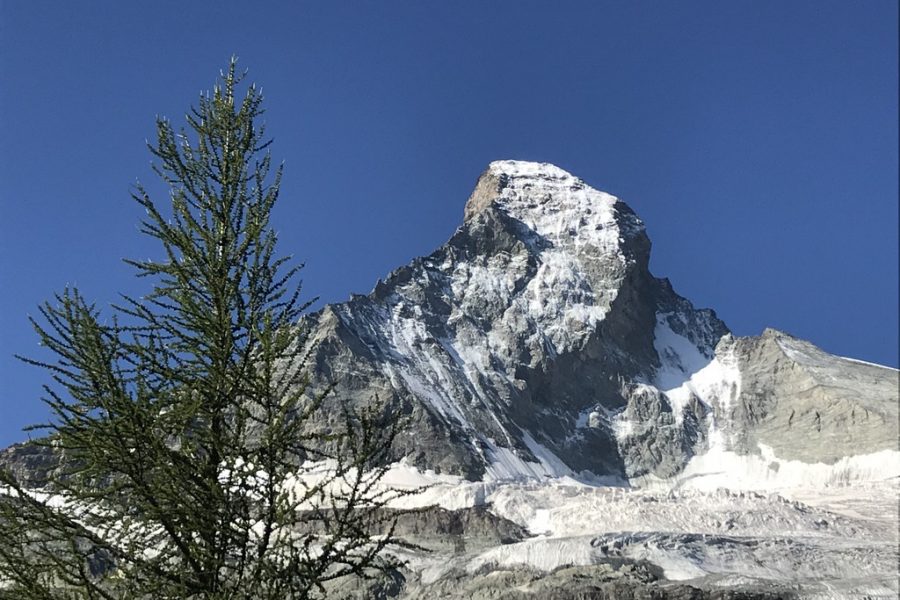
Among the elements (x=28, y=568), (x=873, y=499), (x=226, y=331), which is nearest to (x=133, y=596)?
(x=28, y=568)

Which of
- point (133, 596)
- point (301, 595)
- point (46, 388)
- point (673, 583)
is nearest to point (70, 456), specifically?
point (46, 388)

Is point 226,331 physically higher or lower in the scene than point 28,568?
higher

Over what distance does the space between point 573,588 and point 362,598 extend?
25657 mm

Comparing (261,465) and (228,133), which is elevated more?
(228,133)

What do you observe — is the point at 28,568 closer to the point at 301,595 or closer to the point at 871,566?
the point at 301,595

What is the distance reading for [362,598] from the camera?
399ft

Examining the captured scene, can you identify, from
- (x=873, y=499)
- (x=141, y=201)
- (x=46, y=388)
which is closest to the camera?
(x=46, y=388)

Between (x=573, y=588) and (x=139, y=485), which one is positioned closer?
(x=139, y=485)

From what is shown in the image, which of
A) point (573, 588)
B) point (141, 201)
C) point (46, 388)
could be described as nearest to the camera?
point (46, 388)

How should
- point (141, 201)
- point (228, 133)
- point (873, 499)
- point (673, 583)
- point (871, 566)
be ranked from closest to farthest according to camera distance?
point (141, 201)
point (228, 133)
point (673, 583)
point (871, 566)
point (873, 499)

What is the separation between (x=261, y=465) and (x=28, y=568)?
2.82 meters

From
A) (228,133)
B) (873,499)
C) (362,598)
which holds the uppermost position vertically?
(873,499)

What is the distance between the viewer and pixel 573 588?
4520 inches

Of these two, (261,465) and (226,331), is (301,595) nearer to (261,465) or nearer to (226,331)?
(261,465)
